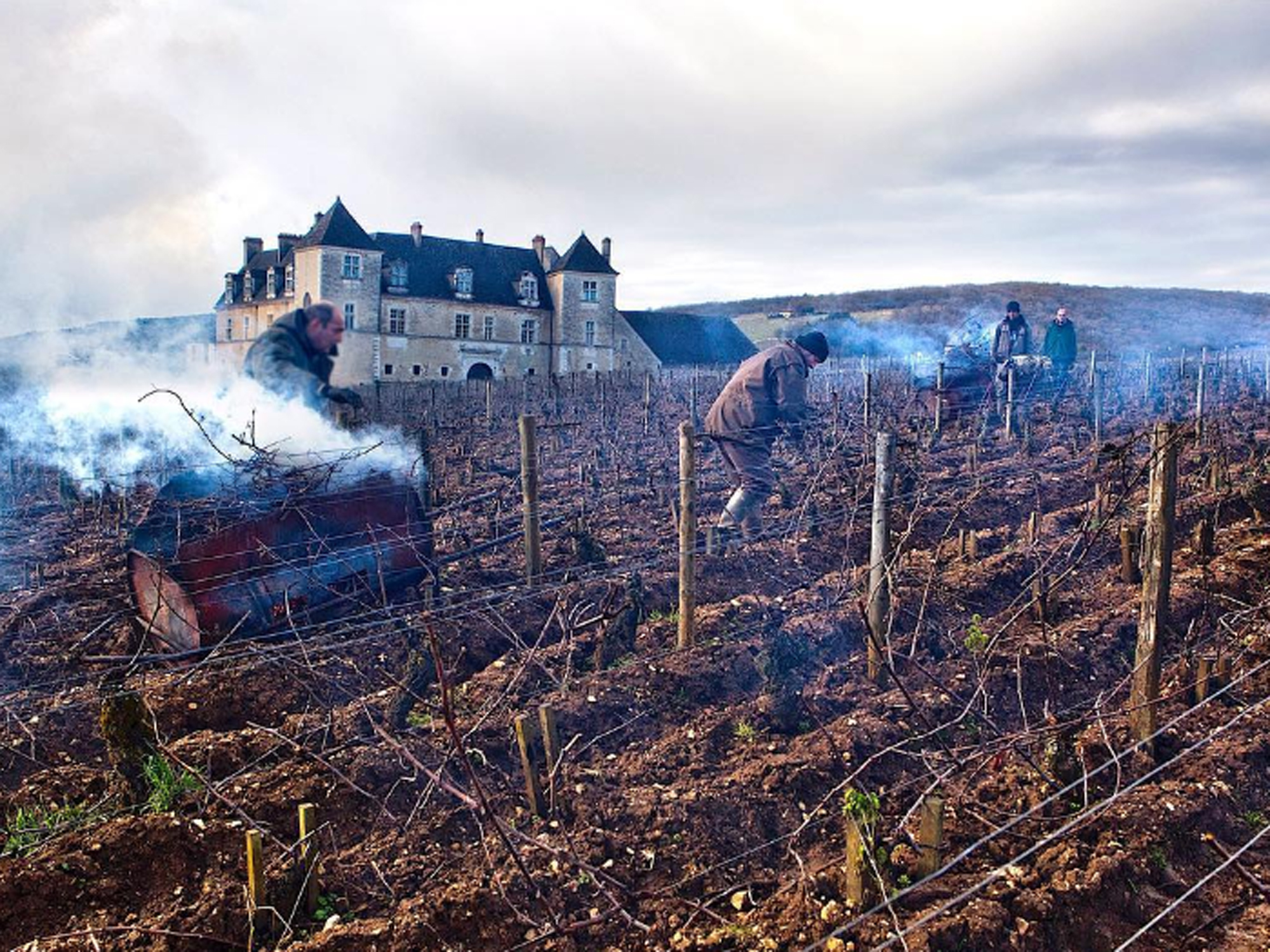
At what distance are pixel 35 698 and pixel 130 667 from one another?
2.43ft

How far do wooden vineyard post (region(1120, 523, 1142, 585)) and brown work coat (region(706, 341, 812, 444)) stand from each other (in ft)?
10.0

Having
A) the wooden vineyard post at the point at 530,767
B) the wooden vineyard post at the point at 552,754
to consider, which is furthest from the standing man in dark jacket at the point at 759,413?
the wooden vineyard post at the point at 530,767

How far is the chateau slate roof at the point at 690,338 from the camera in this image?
50.2 meters

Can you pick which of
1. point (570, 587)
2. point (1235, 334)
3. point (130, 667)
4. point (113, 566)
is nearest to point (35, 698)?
point (130, 667)

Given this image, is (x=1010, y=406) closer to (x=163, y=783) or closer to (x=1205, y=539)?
(x=1205, y=539)

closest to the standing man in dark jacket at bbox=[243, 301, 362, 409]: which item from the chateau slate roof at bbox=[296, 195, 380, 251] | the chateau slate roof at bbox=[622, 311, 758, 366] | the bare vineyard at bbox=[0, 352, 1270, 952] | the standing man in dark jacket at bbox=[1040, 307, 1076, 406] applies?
the bare vineyard at bbox=[0, 352, 1270, 952]

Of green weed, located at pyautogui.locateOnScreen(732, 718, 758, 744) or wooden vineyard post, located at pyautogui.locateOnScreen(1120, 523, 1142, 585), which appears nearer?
green weed, located at pyautogui.locateOnScreen(732, 718, 758, 744)

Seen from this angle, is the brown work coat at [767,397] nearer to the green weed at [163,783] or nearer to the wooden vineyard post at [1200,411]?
the wooden vineyard post at [1200,411]

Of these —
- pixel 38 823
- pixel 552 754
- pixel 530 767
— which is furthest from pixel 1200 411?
pixel 38 823

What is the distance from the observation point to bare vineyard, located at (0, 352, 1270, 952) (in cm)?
349

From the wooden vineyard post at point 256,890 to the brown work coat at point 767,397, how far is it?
20.1 ft

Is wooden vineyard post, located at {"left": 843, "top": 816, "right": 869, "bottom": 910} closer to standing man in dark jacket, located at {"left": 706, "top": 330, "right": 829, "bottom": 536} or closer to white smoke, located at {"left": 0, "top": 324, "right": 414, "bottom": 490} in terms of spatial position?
white smoke, located at {"left": 0, "top": 324, "right": 414, "bottom": 490}

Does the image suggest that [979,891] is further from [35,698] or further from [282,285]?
[282,285]

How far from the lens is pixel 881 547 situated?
5531 mm
